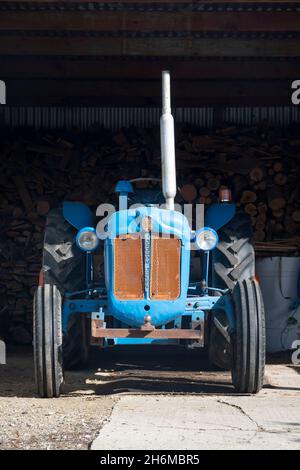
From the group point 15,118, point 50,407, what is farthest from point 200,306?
point 15,118

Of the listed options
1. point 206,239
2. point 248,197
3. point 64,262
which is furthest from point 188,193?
point 206,239

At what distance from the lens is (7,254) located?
14.4 metres

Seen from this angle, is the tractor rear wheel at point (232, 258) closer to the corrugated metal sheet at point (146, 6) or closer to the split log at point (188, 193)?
the corrugated metal sheet at point (146, 6)

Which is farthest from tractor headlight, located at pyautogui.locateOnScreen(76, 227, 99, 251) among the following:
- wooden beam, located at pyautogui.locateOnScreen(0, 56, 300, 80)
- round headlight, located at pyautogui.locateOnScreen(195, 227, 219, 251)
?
wooden beam, located at pyautogui.locateOnScreen(0, 56, 300, 80)

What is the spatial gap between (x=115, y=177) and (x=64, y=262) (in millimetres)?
4848

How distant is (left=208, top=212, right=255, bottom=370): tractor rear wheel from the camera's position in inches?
383

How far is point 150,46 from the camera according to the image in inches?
455

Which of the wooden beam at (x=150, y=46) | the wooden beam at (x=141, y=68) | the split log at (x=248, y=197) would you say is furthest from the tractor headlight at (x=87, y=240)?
the split log at (x=248, y=197)

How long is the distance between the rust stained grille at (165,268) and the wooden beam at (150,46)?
3642mm

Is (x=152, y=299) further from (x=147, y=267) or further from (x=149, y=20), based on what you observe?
(x=149, y=20)

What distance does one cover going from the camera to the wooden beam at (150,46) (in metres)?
11.5

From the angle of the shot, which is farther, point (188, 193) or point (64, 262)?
point (188, 193)

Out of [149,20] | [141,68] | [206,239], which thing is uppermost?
[149,20]

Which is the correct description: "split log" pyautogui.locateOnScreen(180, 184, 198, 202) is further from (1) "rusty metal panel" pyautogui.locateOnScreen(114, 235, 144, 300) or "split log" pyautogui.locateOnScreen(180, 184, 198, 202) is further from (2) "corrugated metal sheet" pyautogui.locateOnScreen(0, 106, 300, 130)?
(1) "rusty metal panel" pyautogui.locateOnScreen(114, 235, 144, 300)
